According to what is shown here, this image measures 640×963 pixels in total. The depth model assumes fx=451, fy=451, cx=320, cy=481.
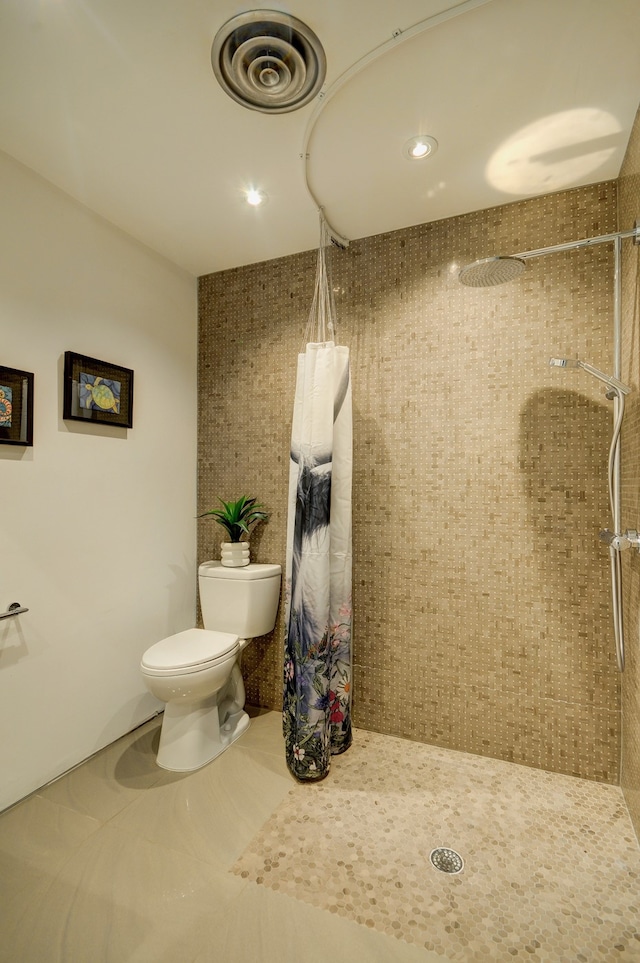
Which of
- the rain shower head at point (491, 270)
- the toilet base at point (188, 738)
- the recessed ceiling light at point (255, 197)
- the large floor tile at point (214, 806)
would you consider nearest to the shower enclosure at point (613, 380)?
the rain shower head at point (491, 270)

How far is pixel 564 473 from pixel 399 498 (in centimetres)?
71

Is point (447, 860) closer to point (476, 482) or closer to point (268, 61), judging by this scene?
point (476, 482)

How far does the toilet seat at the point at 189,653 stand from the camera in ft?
6.07

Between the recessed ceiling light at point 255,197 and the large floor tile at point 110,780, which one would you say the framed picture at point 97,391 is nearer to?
the recessed ceiling light at point 255,197

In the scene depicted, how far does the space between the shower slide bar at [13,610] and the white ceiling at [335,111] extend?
1719 mm

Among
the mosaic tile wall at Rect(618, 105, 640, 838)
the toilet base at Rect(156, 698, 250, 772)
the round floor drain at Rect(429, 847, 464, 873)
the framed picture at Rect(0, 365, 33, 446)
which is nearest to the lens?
the round floor drain at Rect(429, 847, 464, 873)

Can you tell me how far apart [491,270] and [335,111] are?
0.75 m

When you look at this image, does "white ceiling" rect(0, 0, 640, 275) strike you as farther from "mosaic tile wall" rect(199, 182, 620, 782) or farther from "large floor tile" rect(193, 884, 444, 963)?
"large floor tile" rect(193, 884, 444, 963)

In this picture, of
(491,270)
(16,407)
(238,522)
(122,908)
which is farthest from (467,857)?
(16,407)

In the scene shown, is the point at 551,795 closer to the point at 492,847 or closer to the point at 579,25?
the point at 492,847

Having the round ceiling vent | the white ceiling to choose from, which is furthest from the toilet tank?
the round ceiling vent

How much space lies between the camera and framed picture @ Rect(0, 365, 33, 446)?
170 cm

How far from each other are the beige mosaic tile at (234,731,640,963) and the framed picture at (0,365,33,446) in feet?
5.58

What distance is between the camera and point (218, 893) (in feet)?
4.47
